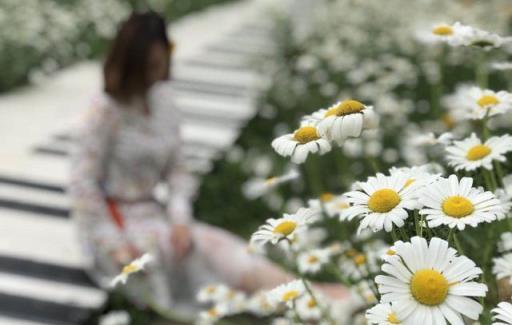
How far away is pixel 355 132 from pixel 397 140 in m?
3.14

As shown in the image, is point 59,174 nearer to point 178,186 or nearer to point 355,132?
point 178,186

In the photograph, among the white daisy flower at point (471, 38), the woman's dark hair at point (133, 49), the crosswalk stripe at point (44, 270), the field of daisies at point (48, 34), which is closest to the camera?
the white daisy flower at point (471, 38)

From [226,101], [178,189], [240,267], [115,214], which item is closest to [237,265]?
[240,267]

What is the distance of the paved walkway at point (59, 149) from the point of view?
2.58m

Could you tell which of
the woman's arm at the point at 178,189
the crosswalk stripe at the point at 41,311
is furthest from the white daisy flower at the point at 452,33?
the crosswalk stripe at the point at 41,311

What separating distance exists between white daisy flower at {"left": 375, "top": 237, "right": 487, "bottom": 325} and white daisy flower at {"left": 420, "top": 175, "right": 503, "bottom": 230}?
0.07 meters

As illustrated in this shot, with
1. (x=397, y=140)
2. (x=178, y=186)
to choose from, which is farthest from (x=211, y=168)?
(x=178, y=186)

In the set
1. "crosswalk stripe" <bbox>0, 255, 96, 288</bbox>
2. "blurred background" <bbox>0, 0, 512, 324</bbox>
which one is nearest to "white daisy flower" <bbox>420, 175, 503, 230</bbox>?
"blurred background" <bbox>0, 0, 512, 324</bbox>

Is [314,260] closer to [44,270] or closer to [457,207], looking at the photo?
[457,207]

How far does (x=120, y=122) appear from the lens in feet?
7.82

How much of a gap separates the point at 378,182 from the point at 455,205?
0.09 m

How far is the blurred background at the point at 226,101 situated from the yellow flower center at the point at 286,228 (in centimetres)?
129

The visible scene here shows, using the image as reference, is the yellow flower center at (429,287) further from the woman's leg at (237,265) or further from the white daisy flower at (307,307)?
the woman's leg at (237,265)

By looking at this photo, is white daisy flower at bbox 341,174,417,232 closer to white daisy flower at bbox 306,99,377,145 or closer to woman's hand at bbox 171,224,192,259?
white daisy flower at bbox 306,99,377,145
